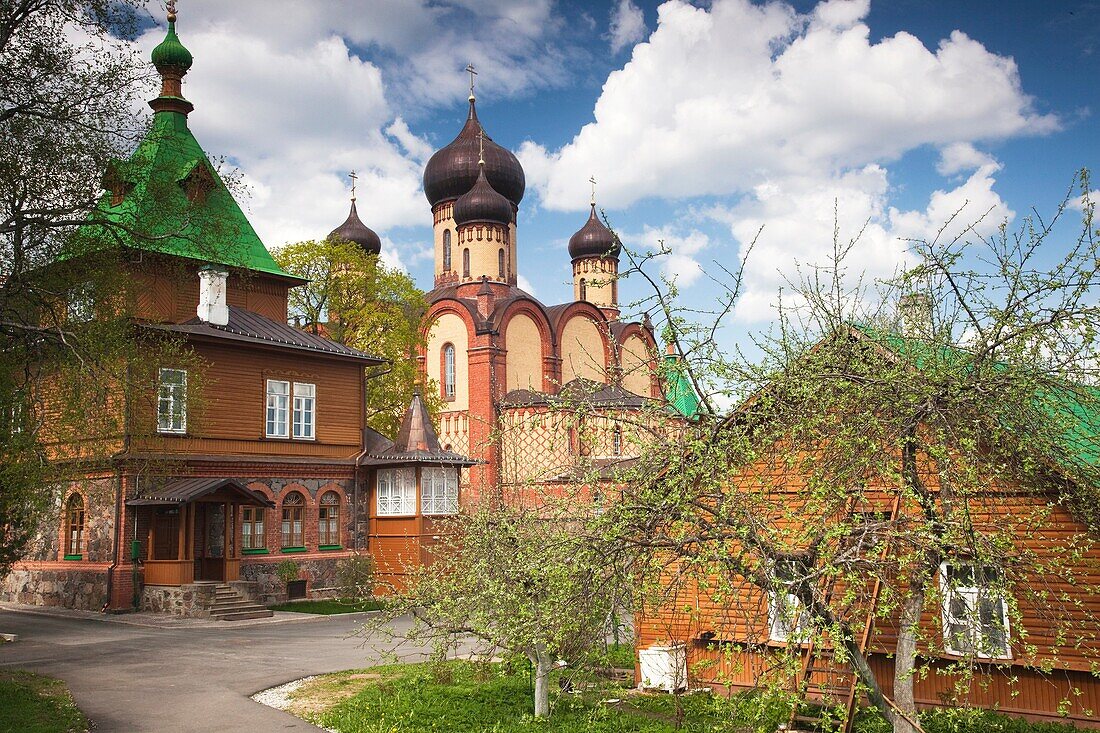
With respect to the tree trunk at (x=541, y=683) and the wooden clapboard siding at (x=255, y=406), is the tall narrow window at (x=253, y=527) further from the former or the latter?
the tree trunk at (x=541, y=683)

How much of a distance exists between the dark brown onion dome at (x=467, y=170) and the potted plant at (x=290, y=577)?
2149cm

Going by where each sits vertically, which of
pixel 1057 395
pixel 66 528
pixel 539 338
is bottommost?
pixel 66 528

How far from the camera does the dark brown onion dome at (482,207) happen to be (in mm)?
37562

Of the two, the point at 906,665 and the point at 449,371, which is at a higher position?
the point at 449,371

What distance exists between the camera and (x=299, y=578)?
881 inches

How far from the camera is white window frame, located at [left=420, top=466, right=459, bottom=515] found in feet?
78.9

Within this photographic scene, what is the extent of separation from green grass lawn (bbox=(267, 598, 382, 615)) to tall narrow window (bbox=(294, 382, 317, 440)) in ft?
13.6

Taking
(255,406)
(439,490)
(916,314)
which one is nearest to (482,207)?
(439,490)

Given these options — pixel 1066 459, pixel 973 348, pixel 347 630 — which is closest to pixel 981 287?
pixel 973 348

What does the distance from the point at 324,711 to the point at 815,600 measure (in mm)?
6205

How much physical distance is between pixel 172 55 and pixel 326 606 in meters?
15.4

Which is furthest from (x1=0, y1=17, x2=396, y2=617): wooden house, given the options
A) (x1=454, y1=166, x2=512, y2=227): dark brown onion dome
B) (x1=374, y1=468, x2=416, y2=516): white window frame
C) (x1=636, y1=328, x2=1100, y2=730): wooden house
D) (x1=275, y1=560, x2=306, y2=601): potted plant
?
(x1=454, y1=166, x2=512, y2=227): dark brown onion dome

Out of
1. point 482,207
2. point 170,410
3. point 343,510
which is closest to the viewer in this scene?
point 170,410

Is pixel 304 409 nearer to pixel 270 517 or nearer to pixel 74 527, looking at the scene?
pixel 270 517
